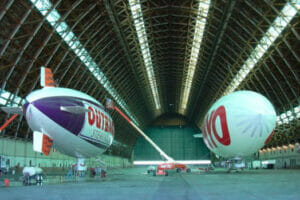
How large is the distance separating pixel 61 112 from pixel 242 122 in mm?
14789

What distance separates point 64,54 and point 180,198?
35757mm

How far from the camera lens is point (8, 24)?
119 ft

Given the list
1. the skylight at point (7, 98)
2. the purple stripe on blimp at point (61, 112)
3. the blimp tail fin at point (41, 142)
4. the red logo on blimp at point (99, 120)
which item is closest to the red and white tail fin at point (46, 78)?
the purple stripe on blimp at point (61, 112)

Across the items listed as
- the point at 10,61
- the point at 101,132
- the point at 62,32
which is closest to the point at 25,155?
the point at 10,61

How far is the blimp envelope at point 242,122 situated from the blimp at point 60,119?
36.0ft

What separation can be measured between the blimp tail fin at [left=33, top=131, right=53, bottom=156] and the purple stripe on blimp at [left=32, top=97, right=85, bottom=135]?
4.39ft

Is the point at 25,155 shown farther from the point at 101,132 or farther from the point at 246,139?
the point at 246,139

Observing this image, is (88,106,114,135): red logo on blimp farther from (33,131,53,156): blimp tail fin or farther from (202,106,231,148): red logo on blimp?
(202,106,231,148): red logo on blimp

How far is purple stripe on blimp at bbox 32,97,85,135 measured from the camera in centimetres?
2028

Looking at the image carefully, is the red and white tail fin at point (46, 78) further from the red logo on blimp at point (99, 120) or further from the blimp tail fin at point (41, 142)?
the blimp tail fin at point (41, 142)

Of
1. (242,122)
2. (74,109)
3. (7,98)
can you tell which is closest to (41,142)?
(74,109)

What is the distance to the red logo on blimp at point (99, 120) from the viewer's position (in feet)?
78.4

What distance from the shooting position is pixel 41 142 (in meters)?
20.5

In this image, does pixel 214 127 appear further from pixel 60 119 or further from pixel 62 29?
pixel 62 29
